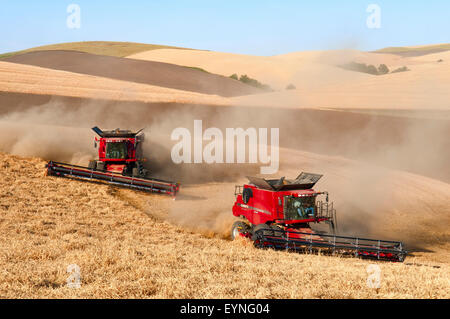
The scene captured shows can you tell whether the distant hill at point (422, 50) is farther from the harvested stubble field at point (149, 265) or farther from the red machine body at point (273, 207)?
the harvested stubble field at point (149, 265)

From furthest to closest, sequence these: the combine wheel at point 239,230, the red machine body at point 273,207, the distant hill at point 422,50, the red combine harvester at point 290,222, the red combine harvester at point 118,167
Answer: the distant hill at point 422,50
the red combine harvester at point 118,167
the combine wheel at point 239,230
the red machine body at point 273,207
the red combine harvester at point 290,222

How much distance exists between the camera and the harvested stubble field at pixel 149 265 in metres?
7.20

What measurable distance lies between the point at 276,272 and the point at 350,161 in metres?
22.9

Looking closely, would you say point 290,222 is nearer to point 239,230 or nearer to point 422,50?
point 239,230

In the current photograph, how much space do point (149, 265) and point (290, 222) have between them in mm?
6204

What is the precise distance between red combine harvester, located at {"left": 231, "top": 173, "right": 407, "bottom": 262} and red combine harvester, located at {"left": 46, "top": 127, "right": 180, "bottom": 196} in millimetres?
7062

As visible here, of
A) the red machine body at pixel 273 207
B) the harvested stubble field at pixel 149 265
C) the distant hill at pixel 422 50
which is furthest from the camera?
the distant hill at pixel 422 50

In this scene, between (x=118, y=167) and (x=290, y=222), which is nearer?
(x=290, y=222)

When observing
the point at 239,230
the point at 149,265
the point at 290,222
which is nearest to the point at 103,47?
the point at 239,230

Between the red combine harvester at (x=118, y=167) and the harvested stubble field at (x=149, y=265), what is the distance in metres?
4.12

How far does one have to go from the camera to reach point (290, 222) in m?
14.2

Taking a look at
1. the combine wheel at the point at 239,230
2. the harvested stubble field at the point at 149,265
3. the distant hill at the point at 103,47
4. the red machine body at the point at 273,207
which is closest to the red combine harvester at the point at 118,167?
the harvested stubble field at the point at 149,265

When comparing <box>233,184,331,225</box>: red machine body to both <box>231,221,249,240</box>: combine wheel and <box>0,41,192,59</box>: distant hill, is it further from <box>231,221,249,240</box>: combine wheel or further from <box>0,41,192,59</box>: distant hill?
<box>0,41,192,59</box>: distant hill

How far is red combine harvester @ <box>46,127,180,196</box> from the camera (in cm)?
2180
